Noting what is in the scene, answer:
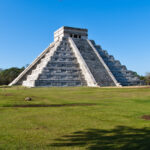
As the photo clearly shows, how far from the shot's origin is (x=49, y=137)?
6.31 meters

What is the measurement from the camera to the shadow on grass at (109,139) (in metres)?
5.54

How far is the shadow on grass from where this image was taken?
18.2 feet

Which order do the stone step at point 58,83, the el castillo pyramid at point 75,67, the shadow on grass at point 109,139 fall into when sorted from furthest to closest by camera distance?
the el castillo pyramid at point 75,67 < the stone step at point 58,83 < the shadow on grass at point 109,139

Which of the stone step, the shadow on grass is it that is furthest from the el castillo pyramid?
the shadow on grass

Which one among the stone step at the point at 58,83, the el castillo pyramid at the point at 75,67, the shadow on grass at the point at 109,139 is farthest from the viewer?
the el castillo pyramid at the point at 75,67

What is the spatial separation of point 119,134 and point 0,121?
16.0 ft

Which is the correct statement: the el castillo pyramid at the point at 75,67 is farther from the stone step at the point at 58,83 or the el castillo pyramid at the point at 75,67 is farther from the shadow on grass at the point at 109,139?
the shadow on grass at the point at 109,139

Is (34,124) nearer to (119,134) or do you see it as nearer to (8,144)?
(8,144)

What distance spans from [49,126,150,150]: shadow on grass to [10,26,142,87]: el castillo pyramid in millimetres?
30509

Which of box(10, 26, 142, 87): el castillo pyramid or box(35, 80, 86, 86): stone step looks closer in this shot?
box(35, 80, 86, 86): stone step

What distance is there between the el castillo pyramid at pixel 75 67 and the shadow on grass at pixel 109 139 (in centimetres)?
3051

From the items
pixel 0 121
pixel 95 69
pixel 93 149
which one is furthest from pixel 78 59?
pixel 93 149

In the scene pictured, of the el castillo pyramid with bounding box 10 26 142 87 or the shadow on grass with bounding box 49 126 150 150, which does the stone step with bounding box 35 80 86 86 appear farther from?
the shadow on grass with bounding box 49 126 150 150

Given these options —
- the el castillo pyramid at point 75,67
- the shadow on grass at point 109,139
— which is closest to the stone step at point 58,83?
the el castillo pyramid at point 75,67
